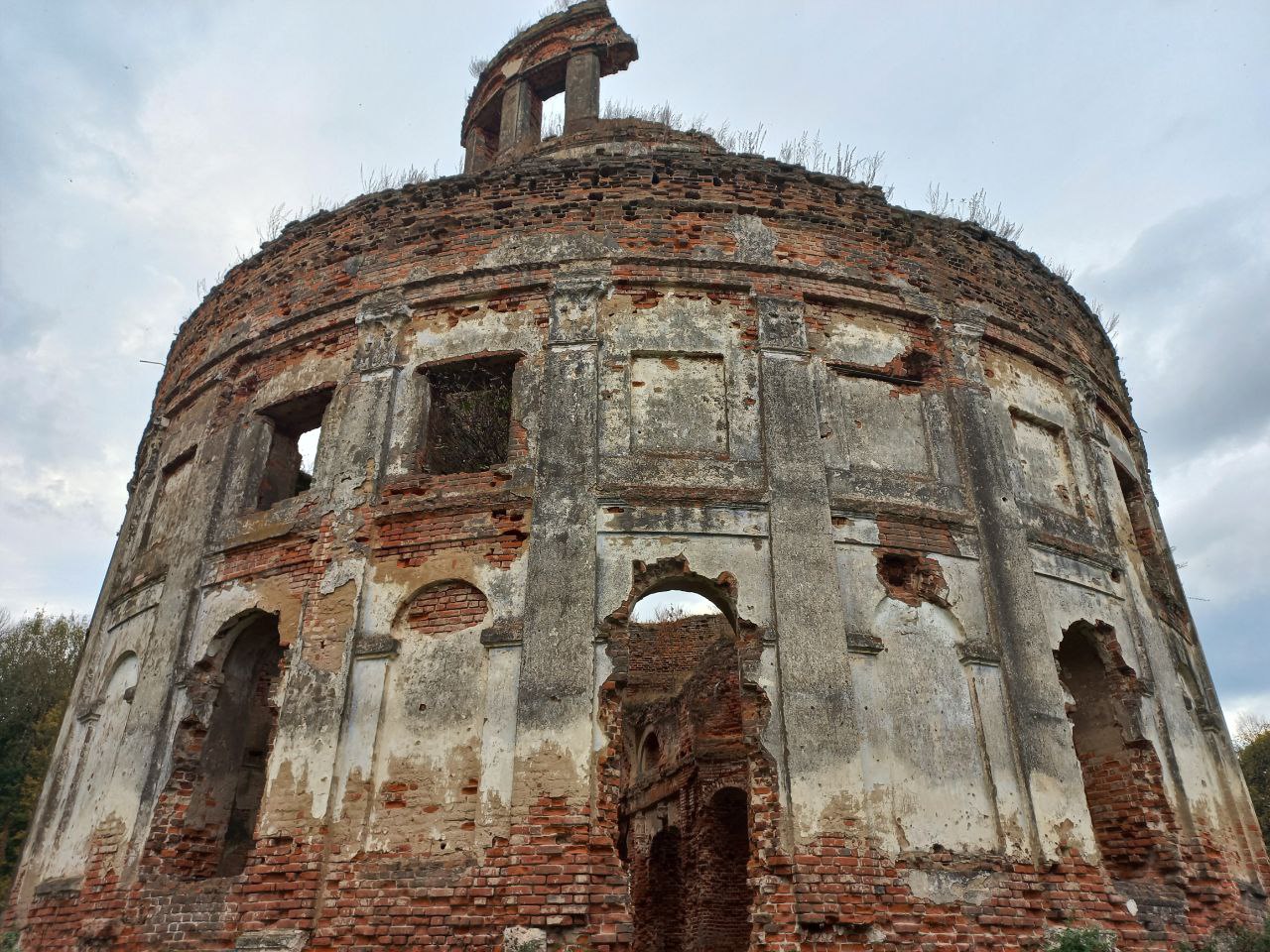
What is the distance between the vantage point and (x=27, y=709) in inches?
982

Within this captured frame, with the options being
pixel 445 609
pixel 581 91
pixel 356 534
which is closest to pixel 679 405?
pixel 445 609

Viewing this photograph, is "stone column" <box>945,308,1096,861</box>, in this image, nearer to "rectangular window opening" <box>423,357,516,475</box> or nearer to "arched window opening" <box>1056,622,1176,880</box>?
"arched window opening" <box>1056,622,1176,880</box>

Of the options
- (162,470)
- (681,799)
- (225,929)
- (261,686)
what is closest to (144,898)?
(225,929)

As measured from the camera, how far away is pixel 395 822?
7.21 m

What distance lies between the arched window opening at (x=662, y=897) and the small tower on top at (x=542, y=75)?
33.5ft

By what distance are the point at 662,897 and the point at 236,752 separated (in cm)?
652

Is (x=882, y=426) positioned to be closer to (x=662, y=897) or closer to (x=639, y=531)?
(x=639, y=531)

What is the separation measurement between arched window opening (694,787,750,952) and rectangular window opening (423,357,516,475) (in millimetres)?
5100

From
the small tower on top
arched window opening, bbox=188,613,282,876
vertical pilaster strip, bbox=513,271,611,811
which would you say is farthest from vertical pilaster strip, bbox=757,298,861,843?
the small tower on top

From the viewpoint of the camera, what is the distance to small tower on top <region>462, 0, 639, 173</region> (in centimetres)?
1455

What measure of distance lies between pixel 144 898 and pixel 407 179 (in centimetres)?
911

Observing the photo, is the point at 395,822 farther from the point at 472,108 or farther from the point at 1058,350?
the point at 472,108

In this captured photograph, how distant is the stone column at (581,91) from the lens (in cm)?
1416

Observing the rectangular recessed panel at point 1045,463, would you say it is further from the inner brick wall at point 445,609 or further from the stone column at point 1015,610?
the inner brick wall at point 445,609
